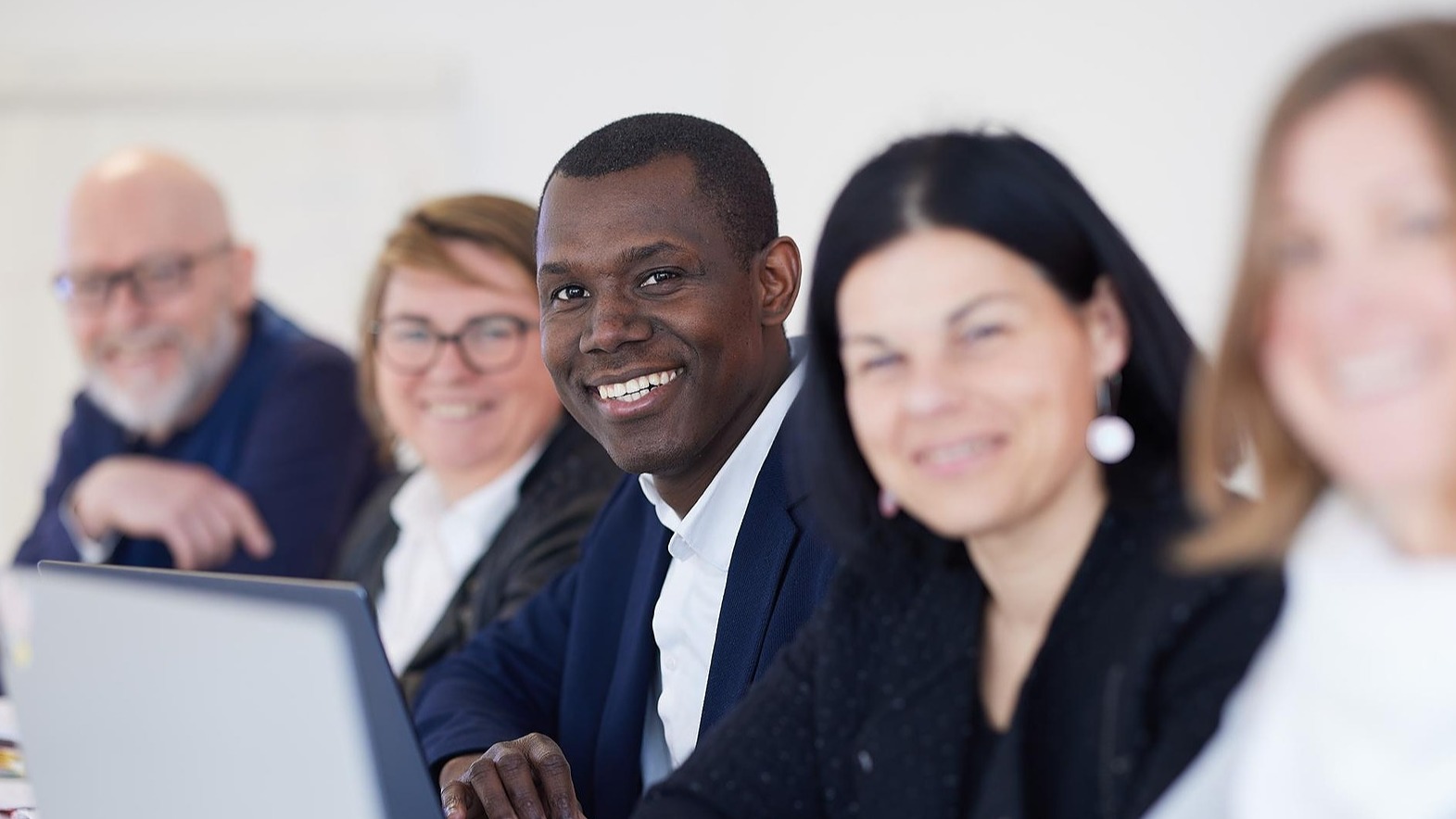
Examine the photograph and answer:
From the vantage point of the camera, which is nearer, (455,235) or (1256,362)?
(1256,362)

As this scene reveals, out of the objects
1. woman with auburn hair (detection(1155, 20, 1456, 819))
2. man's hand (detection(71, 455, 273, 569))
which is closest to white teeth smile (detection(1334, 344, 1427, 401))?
woman with auburn hair (detection(1155, 20, 1456, 819))

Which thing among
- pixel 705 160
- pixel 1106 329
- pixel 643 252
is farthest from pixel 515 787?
pixel 1106 329

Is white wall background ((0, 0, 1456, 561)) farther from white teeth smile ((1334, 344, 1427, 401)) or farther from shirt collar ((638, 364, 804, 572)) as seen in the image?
white teeth smile ((1334, 344, 1427, 401))

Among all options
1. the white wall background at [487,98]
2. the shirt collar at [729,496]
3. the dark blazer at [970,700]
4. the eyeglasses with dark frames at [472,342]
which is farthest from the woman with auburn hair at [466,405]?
the white wall background at [487,98]

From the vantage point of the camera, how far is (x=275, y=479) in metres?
3.26

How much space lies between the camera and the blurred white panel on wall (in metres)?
5.51

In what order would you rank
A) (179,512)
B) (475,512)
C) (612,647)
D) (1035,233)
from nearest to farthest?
(1035,233)
(612,647)
(475,512)
(179,512)

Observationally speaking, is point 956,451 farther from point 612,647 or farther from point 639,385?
point 612,647

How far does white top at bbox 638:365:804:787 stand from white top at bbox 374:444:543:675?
2.46 ft

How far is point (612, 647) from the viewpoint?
6.75 ft

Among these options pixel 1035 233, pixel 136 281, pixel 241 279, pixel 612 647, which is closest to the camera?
pixel 1035 233

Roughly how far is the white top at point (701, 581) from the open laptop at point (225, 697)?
0.64 meters

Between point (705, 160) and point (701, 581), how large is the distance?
→ 0.51 m

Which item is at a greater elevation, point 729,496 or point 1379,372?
point 1379,372
